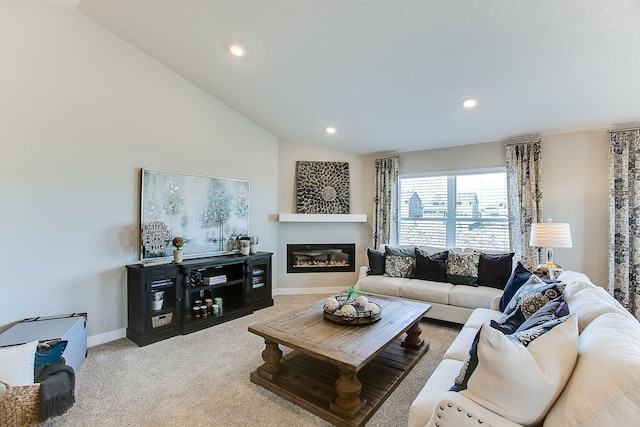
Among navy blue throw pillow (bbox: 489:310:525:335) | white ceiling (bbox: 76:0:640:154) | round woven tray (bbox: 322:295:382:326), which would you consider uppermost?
white ceiling (bbox: 76:0:640:154)

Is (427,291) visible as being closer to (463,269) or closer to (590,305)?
(463,269)

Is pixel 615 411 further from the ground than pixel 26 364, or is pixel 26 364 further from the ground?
pixel 615 411

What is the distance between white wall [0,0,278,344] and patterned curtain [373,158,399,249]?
314 cm

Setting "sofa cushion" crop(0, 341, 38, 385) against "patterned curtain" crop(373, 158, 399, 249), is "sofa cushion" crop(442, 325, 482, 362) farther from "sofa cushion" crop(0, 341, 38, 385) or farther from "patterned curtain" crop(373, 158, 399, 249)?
"patterned curtain" crop(373, 158, 399, 249)

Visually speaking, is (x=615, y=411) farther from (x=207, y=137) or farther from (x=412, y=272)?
(x=207, y=137)

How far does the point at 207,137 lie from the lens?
164 inches

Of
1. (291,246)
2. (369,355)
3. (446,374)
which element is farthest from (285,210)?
(446,374)

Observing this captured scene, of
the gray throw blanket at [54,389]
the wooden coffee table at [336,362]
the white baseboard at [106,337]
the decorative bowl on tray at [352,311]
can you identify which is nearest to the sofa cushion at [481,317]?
the wooden coffee table at [336,362]

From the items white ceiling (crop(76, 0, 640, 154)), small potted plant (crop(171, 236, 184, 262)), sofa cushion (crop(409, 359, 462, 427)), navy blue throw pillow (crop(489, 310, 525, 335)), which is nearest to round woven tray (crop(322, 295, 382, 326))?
sofa cushion (crop(409, 359, 462, 427))

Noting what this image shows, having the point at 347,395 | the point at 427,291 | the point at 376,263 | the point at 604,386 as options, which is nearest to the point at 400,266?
the point at 376,263

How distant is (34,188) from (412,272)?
438cm

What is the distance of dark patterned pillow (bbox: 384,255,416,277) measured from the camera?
4293 millimetres

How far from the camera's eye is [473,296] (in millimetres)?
3521

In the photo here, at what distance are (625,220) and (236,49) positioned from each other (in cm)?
478
